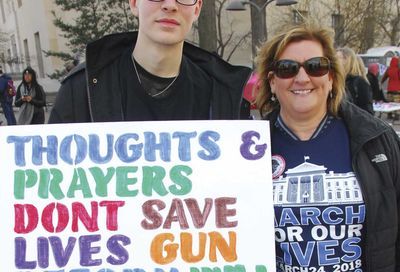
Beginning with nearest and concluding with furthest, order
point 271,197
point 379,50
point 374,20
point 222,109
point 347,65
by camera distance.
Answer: point 271,197, point 222,109, point 347,65, point 379,50, point 374,20

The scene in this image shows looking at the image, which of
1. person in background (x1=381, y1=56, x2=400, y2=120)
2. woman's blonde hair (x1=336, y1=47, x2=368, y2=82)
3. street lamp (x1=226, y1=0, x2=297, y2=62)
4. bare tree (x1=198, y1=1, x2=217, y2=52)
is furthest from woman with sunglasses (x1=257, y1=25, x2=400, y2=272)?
bare tree (x1=198, y1=1, x2=217, y2=52)

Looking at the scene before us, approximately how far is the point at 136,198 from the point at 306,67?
77 cm

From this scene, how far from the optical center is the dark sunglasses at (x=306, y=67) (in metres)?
1.64

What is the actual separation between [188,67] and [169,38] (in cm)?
26

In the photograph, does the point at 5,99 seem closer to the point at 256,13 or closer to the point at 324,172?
the point at 256,13

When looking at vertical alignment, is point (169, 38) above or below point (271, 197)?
above

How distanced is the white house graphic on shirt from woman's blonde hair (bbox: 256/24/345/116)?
26 cm

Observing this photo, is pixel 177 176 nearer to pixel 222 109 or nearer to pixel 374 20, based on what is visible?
pixel 222 109

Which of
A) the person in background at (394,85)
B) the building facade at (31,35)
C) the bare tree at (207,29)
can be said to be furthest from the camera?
the building facade at (31,35)

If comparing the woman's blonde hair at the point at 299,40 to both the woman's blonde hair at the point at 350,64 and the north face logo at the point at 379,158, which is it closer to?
the north face logo at the point at 379,158

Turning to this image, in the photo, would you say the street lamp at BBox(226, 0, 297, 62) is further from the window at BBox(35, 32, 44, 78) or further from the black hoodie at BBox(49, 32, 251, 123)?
the window at BBox(35, 32, 44, 78)

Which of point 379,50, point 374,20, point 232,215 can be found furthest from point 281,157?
point 374,20

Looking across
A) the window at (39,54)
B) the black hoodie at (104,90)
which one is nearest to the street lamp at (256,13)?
the black hoodie at (104,90)

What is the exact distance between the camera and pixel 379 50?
55.4ft
